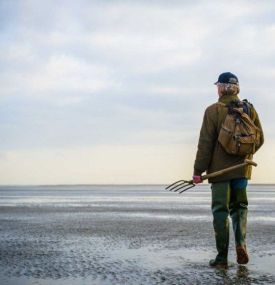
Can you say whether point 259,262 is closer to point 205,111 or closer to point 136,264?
point 136,264

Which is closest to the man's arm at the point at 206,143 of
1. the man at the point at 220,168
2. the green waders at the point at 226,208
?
the man at the point at 220,168

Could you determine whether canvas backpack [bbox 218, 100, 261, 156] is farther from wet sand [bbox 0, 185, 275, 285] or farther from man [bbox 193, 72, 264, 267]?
wet sand [bbox 0, 185, 275, 285]

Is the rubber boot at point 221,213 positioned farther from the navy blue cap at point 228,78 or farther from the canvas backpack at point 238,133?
the navy blue cap at point 228,78

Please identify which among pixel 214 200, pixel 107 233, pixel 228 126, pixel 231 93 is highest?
pixel 231 93

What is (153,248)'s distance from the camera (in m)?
7.94

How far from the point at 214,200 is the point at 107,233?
4637mm

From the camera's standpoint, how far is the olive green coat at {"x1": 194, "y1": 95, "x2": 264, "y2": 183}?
20.9 feet

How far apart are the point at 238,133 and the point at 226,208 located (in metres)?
0.87

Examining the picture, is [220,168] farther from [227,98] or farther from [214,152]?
[227,98]

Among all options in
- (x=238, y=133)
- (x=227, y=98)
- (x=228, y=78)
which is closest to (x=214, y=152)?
(x=238, y=133)

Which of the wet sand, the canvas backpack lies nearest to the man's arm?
Answer: the canvas backpack

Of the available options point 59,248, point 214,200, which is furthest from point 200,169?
point 59,248

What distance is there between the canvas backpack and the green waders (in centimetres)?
39

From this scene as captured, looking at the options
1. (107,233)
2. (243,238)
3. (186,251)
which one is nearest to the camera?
(243,238)
